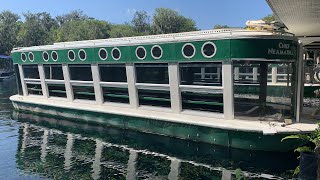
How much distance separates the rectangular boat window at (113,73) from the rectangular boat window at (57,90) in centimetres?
332

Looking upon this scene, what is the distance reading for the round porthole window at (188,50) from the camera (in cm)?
1252

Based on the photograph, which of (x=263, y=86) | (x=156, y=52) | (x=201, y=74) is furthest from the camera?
(x=156, y=52)

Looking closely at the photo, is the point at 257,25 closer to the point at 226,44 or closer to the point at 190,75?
the point at 226,44

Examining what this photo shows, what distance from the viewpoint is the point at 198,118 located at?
12602 millimetres

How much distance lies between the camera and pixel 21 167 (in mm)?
11820

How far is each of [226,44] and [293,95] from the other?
115 inches

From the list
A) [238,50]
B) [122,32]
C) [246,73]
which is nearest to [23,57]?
[246,73]

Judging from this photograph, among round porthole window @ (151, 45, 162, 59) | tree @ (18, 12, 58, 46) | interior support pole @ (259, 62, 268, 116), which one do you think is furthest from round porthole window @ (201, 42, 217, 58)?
tree @ (18, 12, 58, 46)

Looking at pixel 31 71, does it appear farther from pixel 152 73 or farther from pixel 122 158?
pixel 122 158

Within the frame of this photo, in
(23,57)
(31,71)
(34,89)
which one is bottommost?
(34,89)

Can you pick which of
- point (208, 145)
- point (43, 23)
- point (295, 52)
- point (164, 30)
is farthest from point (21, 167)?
point (43, 23)

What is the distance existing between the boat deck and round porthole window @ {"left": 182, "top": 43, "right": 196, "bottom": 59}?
7.04 feet

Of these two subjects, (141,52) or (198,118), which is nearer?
(198,118)

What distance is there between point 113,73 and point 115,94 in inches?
38.2
